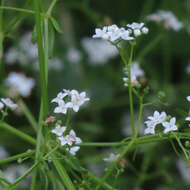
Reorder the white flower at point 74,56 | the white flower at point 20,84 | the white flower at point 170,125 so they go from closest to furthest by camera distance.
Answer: the white flower at point 170,125 → the white flower at point 20,84 → the white flower at point 74,56

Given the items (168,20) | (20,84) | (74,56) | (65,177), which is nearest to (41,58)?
(65,177)

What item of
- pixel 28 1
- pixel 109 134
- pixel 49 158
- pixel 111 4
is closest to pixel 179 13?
pixel 111 4

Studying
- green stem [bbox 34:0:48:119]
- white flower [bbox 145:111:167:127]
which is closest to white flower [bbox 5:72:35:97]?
green stem [bbox 34:0:48:119]

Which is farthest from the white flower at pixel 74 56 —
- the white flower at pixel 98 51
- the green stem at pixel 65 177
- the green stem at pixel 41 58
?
the green stem at pixel 65 177

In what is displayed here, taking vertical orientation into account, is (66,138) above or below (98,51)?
below

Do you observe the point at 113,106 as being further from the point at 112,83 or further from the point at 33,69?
the point at 33,69

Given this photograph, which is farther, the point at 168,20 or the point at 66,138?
the point at 168,20

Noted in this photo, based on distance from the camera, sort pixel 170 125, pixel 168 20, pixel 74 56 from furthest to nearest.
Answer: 1. pixel 74 56
2. pixel 168 20
3. pixel 170 125

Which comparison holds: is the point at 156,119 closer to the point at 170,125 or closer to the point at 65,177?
the point at 170,125

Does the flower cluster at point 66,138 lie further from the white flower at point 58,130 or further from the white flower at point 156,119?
the white flower at point 156,119
